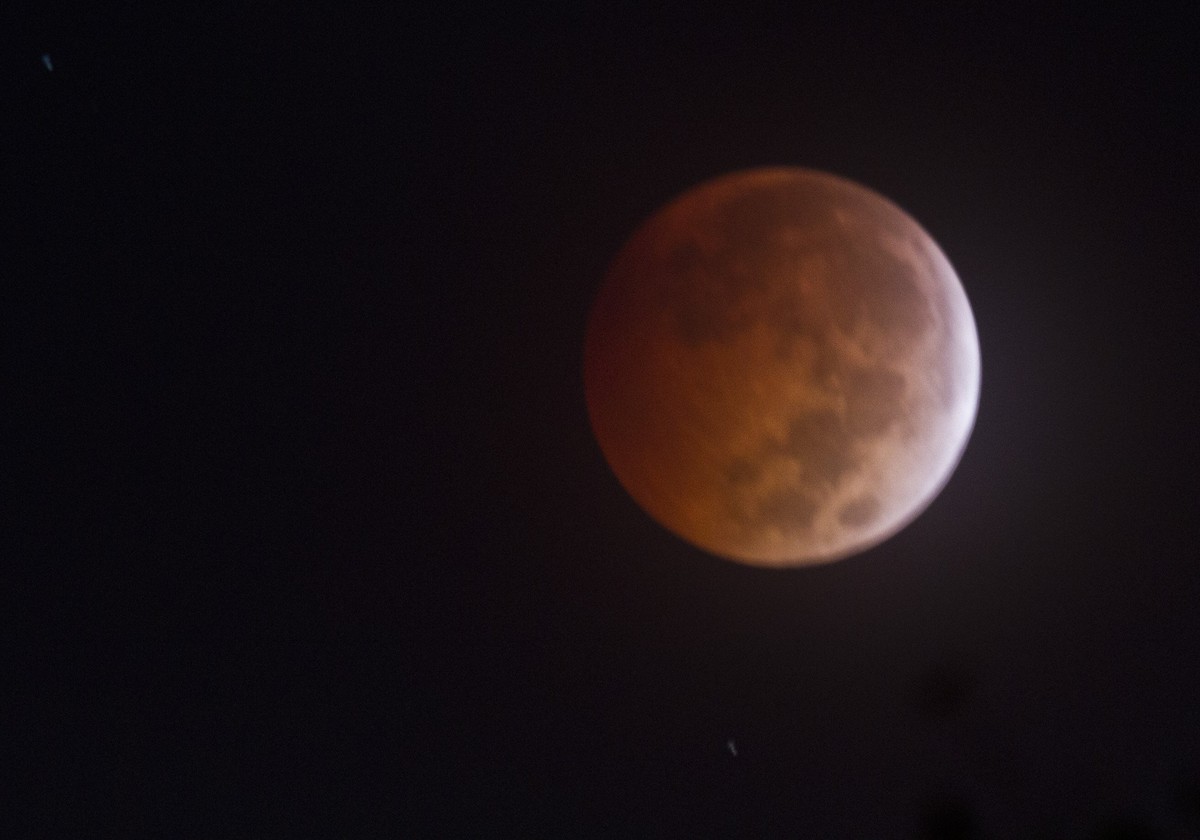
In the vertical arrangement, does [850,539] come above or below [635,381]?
below

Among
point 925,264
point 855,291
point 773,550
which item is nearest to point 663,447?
point 773,550

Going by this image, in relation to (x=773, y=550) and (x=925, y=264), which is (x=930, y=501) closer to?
(x=773, y=550)

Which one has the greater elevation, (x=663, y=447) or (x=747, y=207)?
(x=747, y=207)

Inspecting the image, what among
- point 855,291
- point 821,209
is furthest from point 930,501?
point 821,209

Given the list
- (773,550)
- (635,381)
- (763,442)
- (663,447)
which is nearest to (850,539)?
(773,550)

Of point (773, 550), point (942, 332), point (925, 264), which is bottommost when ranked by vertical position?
point (773, 550)

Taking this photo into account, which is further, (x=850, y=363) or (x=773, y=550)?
(x=773, y=550)

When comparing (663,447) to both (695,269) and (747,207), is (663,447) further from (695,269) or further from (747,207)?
(747,207)

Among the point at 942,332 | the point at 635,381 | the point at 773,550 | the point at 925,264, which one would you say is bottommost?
the point at 773,550
